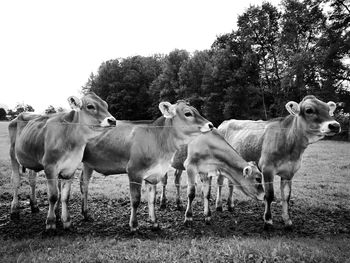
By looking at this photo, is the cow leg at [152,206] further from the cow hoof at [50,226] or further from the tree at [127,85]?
the tree at [127,85]

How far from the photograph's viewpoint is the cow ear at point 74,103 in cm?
567

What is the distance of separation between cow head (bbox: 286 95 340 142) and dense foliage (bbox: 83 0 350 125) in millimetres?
19756

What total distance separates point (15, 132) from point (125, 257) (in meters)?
4.52

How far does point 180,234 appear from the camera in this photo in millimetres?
5875

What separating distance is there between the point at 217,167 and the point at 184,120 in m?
1.38

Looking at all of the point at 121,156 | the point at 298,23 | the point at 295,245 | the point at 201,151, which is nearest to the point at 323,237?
the point at 295,245

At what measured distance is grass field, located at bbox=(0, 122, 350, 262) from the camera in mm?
4535

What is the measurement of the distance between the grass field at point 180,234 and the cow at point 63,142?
0.80 metres

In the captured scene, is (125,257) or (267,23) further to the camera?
(267,23)

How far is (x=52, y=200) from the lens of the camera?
5.62 meters

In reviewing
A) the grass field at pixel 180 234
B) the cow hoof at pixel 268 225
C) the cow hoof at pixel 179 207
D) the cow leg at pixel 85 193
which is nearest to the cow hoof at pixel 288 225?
the grass field at pixel 180 234

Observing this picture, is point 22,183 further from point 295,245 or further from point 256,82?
point 256,82

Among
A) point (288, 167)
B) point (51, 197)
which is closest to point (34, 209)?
point (51, 197)

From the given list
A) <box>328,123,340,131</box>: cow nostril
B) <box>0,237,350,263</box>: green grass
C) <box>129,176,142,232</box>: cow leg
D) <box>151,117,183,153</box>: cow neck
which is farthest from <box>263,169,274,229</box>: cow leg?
<box>129,176,142,232</box>: cow leg
